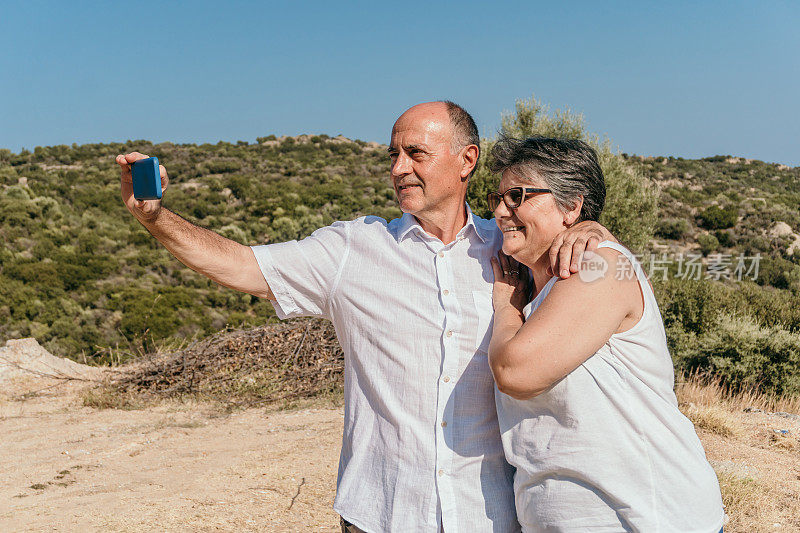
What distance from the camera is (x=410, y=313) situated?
6.59 ft

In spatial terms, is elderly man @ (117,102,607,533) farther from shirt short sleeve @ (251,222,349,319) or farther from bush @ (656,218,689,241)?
bush @ (656,218,689,241)

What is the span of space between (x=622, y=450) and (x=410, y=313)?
2.53ft

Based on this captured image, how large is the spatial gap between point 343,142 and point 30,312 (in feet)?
98.8

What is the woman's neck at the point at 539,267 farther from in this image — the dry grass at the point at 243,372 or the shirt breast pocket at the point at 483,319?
the dry grass at the point at 243,372

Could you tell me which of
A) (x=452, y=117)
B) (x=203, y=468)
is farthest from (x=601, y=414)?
(x=203, y=468)

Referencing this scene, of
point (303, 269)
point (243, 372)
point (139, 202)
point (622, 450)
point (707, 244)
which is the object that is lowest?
point (243, 372)

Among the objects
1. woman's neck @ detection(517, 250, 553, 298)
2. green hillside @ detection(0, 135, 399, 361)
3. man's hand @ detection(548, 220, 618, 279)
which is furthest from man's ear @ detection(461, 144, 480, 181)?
green hillside @ detection(0, 135, 399, 361)

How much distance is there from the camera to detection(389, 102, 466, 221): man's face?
2207 mm

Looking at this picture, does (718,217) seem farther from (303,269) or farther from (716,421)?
(303,269)

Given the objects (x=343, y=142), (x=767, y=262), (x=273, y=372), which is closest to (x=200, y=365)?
(x=273, y=372)

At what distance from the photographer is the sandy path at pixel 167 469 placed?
4055 millimetres

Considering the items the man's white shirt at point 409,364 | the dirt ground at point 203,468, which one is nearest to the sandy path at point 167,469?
the dirt ground at point 203,468

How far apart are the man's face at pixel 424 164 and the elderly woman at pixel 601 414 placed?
694 mm

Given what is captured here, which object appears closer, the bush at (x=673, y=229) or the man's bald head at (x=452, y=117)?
the man's bald head at (x=452, y=117)
